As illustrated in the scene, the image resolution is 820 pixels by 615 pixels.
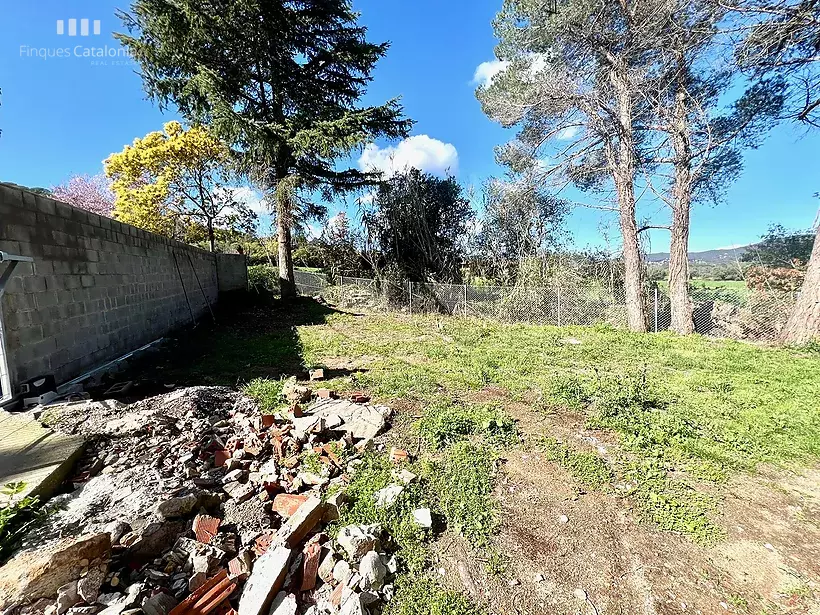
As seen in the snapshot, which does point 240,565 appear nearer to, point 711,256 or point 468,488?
point 468,488

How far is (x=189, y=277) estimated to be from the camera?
28.0 ft

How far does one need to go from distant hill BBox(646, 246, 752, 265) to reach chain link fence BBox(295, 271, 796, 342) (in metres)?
0.87

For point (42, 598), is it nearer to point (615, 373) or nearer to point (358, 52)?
point (615, 373)

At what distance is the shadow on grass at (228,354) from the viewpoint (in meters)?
4.40

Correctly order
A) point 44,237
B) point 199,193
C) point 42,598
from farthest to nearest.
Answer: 1. point 199,193
2. point 44,237
3. point 42,598

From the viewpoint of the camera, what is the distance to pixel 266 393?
3.79m

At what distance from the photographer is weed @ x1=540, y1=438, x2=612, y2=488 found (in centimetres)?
242

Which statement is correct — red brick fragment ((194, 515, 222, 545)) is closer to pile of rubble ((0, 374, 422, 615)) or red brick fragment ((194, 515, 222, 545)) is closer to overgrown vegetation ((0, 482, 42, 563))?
pile of rubble ((0, 374, 422, 615))

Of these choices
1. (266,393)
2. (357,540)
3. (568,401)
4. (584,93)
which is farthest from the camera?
(584,93)

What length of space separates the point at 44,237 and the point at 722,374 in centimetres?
846

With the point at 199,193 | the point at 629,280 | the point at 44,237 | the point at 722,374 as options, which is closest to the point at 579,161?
the point at 629,280

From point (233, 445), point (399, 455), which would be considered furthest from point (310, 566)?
point (233, 445)

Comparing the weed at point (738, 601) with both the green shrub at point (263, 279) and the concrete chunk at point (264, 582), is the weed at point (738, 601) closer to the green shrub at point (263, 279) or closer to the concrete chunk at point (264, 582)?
the concrete chunk at point (264, 582)

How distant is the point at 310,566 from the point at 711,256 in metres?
11.2
